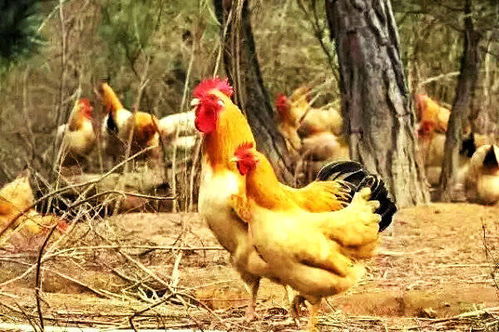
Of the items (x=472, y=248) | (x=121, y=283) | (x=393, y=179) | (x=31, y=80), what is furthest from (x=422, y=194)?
(x=31, y=80)

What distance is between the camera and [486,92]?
1418 cm

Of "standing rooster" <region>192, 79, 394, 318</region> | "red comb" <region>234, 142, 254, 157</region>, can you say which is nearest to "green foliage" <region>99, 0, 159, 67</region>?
"standing rooster" <region>192, 79, 394, 318</region>

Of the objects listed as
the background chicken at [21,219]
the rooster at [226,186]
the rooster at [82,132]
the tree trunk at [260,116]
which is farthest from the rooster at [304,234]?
the rooster at [82,132]

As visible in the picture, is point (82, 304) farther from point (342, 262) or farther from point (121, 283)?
point (342, 262)

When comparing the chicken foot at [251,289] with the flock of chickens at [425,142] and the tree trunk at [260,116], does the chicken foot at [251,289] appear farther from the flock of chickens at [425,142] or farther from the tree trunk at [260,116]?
the flock of chickens at [425,142]

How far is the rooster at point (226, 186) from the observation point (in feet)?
17.6

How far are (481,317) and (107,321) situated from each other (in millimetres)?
1843

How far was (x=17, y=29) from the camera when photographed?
305 inches

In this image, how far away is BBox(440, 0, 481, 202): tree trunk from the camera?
36.6 feet

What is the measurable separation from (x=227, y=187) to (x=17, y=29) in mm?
2914

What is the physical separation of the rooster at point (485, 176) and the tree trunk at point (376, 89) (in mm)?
1599

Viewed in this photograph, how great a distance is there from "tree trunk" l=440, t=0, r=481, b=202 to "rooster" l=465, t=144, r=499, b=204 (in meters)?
0.53

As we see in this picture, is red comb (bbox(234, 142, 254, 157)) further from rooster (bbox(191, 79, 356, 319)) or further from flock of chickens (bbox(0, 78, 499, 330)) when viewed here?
rooster (bbox(191, 79, 356, 319))

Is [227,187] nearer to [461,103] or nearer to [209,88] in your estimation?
[209,88]
